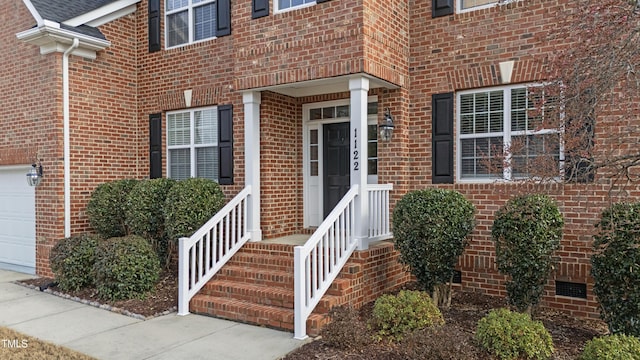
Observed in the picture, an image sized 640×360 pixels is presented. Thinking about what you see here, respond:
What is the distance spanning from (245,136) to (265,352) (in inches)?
149

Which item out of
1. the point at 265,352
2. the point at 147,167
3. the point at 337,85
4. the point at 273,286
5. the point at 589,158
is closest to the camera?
the point at 589,158

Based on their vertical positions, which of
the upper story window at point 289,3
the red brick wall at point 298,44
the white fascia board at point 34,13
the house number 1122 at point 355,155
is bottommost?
the house number 1122 at point 355,155

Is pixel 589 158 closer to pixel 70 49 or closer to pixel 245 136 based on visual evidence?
pixel 245 136

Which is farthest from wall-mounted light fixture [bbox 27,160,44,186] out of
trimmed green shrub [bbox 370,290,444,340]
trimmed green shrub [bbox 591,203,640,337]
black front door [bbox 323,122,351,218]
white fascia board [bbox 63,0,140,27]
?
trimmed green shrub [bbox 591,203,640,337]

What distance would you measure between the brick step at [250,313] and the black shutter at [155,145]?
387 cm

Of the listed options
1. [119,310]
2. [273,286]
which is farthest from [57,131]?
[273,286]

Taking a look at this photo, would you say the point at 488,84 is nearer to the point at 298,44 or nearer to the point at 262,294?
the point at 298,44

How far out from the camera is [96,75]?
30.7ft

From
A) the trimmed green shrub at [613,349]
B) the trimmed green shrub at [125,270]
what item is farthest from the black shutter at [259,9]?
the trimmed green shrub at [613,349]

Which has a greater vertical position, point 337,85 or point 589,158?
point 337,85

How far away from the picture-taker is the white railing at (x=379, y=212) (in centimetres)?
712

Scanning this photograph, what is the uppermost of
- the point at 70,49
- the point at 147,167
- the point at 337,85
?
the point at 70,49

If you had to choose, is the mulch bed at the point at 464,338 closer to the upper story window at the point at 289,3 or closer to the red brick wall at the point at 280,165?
the red brick wall at the point at 280,165

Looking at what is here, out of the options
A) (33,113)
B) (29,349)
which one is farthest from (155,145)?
(29,349)
